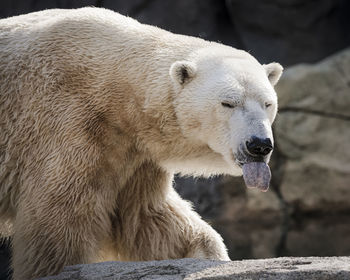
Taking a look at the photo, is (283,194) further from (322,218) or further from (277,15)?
(277,15)

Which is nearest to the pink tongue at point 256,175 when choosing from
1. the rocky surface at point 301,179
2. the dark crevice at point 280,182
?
the rocky surface at point 301,179

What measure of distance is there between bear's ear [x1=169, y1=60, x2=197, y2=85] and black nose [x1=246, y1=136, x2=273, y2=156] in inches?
29.7

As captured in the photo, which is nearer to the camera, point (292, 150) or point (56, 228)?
point (56, 228)

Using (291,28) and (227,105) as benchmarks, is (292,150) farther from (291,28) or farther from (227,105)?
(227,105)

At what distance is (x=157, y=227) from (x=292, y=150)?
209 inches

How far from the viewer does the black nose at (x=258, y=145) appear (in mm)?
4527

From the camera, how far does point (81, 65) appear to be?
5.25 m

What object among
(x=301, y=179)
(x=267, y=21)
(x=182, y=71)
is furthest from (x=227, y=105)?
(x=267, y=21)

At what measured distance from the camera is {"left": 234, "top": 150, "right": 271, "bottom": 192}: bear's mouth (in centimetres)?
460

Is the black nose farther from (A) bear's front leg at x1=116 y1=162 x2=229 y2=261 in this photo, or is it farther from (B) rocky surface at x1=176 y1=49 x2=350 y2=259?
(B) rocky surface at x1=176 y1=49 x2=350 y2=259

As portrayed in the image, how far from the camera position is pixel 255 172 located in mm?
4629

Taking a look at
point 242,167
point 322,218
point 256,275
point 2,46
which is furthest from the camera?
point 322,218

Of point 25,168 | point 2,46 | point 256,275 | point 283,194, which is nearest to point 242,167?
point 256,275

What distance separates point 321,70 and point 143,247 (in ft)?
19.8
